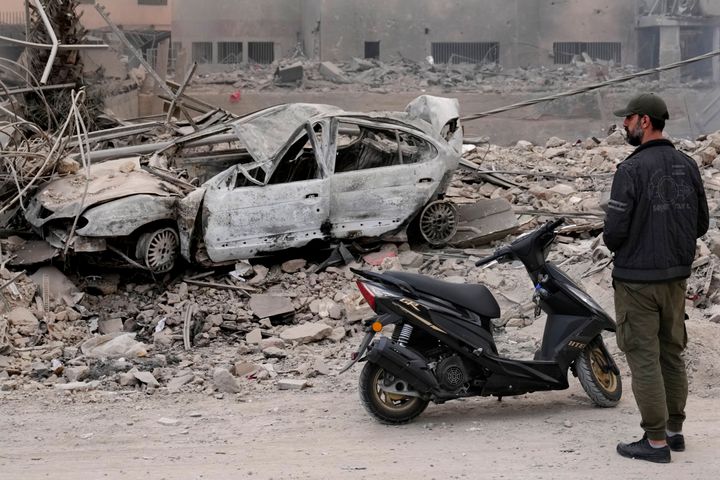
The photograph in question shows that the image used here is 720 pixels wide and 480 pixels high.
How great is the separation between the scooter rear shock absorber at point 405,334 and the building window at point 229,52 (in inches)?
1263

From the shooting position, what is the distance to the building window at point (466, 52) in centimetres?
3766

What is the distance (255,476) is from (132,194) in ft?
19.1

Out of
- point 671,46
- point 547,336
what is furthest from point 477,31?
point 547,336

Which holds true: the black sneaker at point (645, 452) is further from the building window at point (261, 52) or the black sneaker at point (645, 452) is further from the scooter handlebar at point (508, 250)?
the building window at point (261, 52)

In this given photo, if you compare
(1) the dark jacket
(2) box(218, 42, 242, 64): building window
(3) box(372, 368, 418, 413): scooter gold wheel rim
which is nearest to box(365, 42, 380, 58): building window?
(2) box(218, 42, 242, 64): building window

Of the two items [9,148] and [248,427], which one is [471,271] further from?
[9,148]

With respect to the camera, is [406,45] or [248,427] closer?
[248,427]

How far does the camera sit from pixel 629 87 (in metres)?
30.9

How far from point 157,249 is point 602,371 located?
5483mm

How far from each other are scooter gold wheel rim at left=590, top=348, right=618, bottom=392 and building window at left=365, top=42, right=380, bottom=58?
30734 mm

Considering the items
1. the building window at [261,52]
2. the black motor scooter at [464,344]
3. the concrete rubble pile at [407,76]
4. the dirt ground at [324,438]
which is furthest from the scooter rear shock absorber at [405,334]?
the building window at [261,52]

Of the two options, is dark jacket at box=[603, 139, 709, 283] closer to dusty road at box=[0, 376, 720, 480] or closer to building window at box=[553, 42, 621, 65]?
dusty road at box=[0, 376, 720, 480]

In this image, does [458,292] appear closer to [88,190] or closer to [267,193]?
[267,193]

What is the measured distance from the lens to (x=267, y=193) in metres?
11.2
